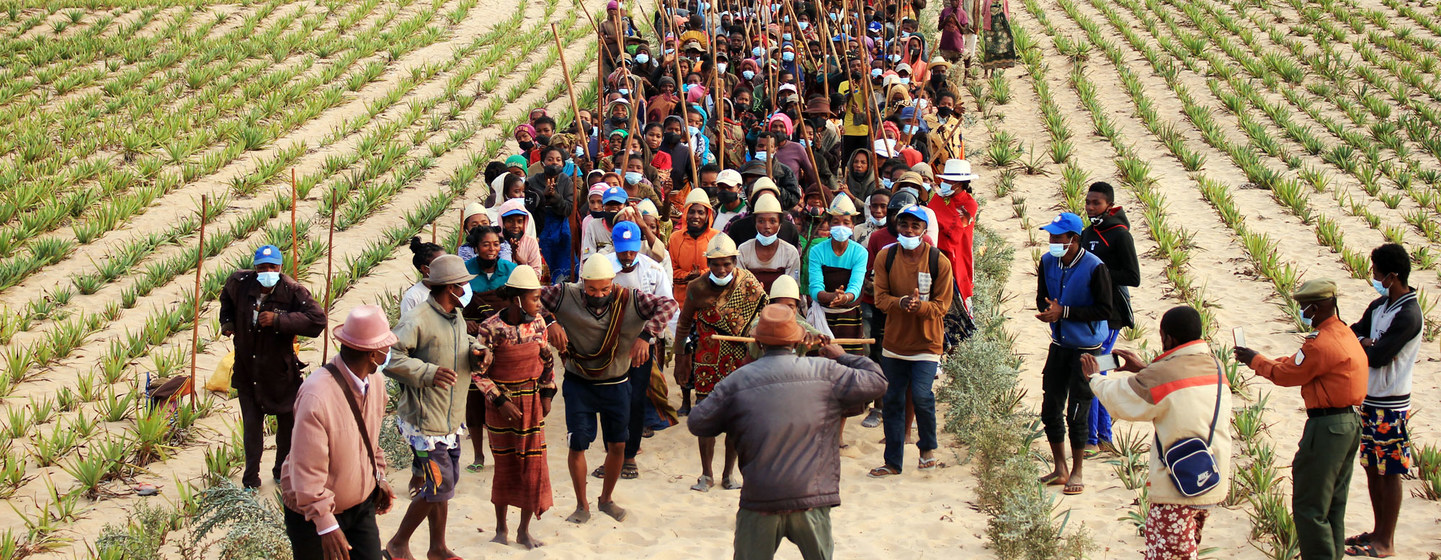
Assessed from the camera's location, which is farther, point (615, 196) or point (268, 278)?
point (615, 196)

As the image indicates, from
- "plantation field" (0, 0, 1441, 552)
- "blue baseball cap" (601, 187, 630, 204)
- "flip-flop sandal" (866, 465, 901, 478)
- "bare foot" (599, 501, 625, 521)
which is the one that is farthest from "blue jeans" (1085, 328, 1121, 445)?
"blue baseball cap" (601, 187, 630, 204)

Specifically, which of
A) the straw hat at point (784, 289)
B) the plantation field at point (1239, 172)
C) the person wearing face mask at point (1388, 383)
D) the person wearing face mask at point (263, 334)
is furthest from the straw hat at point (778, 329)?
the person wearing face mask at point (263, 334)

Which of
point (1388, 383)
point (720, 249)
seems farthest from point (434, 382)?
point (1388, 383)

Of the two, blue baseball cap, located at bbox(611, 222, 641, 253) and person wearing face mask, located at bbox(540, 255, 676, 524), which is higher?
blue baseball cap, located at bbox(611, 222, 641, 253)

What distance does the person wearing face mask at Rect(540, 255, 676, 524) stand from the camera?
229 inches

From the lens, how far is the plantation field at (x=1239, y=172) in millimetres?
6605

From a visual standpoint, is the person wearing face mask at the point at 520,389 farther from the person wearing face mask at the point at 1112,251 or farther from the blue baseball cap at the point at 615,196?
the person wearing face mask at the point at 1112,251

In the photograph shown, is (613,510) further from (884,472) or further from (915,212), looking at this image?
(915,212)

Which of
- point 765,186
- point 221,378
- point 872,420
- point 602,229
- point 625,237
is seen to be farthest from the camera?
point 602,229

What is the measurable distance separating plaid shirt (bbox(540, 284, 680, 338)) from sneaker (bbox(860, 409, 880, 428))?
6.70 ft

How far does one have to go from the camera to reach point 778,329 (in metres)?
4.25

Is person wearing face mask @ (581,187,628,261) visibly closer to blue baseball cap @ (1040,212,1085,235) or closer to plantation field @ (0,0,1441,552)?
plantation field @ (0,0,1441,552)

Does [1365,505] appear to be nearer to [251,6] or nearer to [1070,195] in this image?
[1070,195]

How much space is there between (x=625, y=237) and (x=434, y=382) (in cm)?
188
